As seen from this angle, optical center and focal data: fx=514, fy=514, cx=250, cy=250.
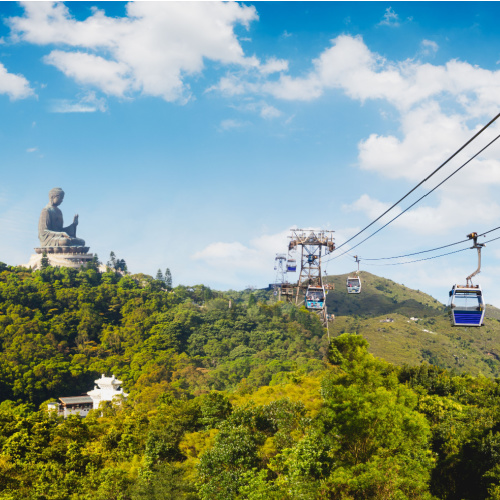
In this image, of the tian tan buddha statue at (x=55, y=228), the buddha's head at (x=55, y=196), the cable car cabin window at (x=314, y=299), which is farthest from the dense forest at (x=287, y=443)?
the buddha's head at (x=55, y=196)

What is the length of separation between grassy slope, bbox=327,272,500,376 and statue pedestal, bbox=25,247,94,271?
51.1 metres

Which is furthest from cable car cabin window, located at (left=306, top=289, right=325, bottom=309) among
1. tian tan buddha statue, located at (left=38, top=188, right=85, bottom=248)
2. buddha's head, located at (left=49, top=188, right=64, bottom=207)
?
buddha's head, located at (left=49, top=188, right=64, bottom=207)

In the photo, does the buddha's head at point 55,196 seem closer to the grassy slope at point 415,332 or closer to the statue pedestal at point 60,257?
the statue pedestal at point 60,257

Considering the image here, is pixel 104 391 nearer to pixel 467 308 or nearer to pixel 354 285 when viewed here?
pixel 354 285

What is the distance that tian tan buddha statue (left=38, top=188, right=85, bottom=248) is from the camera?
98.2 m

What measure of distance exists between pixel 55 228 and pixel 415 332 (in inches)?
2882

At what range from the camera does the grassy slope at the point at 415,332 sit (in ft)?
289

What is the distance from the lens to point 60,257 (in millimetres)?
97312

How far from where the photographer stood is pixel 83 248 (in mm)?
100188

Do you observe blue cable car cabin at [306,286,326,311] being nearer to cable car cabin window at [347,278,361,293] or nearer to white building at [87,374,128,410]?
cable car cabin window at [347,278,361,293]

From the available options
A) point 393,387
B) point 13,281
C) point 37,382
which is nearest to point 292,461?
point 393,387

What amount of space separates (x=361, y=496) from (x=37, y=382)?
48.5 metres

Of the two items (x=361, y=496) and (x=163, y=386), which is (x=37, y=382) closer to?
(x=163, y=386)

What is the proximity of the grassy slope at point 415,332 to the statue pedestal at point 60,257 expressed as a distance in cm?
5107
